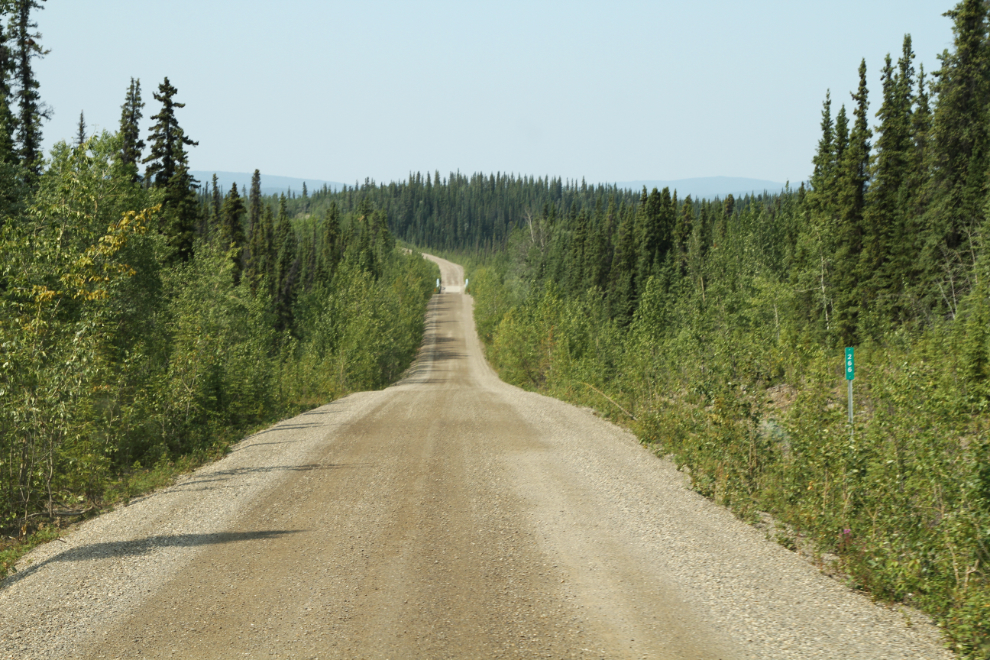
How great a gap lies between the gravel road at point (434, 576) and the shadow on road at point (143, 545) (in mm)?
39

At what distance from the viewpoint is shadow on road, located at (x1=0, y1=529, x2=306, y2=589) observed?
27.6ft

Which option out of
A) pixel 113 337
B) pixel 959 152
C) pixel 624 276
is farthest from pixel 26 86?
pixel 624 276

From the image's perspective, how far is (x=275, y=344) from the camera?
71.8 meters

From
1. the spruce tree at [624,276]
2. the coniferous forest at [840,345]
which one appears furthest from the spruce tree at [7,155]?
the spruce tree at [624,276]

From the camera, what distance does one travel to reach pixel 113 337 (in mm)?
12977

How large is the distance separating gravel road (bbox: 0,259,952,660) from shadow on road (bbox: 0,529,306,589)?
1.5 inches

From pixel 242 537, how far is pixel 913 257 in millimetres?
42796

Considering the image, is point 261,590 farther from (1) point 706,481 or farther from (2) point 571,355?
(2) point 571,355

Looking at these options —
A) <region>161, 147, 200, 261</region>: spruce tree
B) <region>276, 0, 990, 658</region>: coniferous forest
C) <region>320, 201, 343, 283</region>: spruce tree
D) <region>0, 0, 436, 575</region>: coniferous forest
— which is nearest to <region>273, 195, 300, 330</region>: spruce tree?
<region>320, 201, 343, 283</region>: spruce tree

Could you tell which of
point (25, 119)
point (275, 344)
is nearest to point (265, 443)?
point (25, 119)

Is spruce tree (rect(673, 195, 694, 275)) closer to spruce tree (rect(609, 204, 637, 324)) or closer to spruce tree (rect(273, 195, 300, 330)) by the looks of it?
spruce tree (rect(609, 204, 637, 324))

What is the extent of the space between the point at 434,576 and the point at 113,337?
8783mm

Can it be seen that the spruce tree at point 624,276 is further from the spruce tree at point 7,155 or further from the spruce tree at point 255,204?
the spruce tree at point 7,155

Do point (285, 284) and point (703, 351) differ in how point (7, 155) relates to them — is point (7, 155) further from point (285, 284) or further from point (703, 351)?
point (285, 284)
